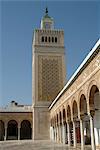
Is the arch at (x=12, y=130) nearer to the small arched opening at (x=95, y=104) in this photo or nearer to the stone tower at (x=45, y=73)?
the stone tower at (x=45, y=73)

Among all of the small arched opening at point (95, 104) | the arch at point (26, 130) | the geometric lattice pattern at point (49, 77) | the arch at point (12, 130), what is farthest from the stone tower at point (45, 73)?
the small arched opening at point (95, 104)

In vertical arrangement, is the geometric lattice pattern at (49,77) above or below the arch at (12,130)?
above

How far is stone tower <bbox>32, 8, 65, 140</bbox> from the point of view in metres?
22.6

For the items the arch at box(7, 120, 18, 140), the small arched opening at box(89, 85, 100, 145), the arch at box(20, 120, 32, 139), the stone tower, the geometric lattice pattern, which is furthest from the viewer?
the arch at box(20, 120, 32, 139)

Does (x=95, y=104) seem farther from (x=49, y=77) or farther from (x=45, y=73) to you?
(x=45, y=73)

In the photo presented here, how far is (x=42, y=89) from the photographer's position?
23266 millimetres

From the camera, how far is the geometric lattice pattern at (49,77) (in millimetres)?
23141

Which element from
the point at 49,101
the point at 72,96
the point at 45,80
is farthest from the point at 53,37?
the point at 72,96

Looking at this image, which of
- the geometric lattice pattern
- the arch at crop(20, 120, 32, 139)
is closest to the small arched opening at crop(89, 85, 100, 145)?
the geometric lattice pattern

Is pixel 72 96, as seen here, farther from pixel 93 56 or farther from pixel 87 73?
pixel 93 56

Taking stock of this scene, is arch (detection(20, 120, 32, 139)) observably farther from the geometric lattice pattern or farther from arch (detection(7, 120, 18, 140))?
the geometric lattice pattern

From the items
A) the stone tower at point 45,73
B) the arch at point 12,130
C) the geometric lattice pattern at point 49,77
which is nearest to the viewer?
the stone tower at point 45,73

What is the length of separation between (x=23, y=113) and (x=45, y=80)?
4763 mm

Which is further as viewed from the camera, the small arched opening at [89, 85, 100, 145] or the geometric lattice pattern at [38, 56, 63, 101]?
the geometric lattice pattern at [38, 56, 63, 101]
